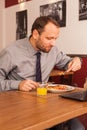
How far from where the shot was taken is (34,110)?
1.26m

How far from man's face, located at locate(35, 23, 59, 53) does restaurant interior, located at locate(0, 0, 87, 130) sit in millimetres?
1666

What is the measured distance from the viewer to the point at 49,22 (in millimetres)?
2135

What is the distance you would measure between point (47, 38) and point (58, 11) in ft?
6.80

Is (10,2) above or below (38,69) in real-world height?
above

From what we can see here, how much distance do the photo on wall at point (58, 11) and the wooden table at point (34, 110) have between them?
8.44 ft

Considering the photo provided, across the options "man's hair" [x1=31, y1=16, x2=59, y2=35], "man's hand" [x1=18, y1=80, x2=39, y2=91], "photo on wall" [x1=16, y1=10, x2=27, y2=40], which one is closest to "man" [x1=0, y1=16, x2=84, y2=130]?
"man's hair" [x1=31, y1=16, x2=59, y2=35]

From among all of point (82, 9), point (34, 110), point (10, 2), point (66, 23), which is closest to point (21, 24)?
point (10, 2)

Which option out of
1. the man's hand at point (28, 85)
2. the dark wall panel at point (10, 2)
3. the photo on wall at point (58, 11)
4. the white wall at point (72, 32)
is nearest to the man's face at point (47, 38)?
the man's hand at point (28, 85)

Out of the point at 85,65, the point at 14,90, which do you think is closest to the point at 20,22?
the point at 85,65

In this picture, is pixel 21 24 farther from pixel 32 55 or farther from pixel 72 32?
pixel 32 55

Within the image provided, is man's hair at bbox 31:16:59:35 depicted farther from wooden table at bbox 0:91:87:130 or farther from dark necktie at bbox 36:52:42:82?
wooden table at bbox 0:91:87:130

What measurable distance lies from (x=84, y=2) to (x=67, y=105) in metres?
2.63

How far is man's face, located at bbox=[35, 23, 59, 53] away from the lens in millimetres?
2117

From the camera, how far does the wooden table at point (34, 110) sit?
3.45 feet
